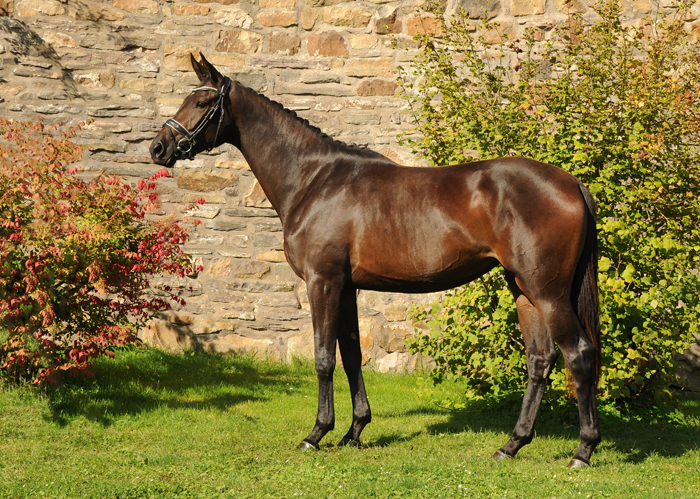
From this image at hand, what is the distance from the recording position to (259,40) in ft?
25.0

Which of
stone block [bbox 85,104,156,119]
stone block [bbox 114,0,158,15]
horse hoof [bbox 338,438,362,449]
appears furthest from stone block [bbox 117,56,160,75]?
horse hoof [bbox 338,438,362,449]

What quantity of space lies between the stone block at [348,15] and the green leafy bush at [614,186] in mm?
1968

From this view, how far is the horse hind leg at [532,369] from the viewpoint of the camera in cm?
450

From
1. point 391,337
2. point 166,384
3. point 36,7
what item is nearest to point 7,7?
point 36,7

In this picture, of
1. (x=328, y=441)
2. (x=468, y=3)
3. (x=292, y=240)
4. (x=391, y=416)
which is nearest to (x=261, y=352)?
(x=391, y=416)

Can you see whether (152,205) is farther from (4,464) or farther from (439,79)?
(439,79)

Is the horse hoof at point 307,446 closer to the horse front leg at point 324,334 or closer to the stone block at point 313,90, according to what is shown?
the horse front leg at point 324,334

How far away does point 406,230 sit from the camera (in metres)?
4.37

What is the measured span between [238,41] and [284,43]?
1.69 feet

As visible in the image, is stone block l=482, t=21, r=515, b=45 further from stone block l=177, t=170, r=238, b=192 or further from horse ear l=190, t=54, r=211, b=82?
horse ear l=190, t=54, r=211, b=82

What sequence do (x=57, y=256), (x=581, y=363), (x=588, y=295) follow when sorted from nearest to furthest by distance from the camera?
(x=581, y=363) < (x=588, y=295) < (x=57, y=256)

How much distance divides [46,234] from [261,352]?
309 cm

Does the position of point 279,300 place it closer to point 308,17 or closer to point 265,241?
point 265,241

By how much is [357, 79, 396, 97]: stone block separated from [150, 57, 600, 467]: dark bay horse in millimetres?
2876
